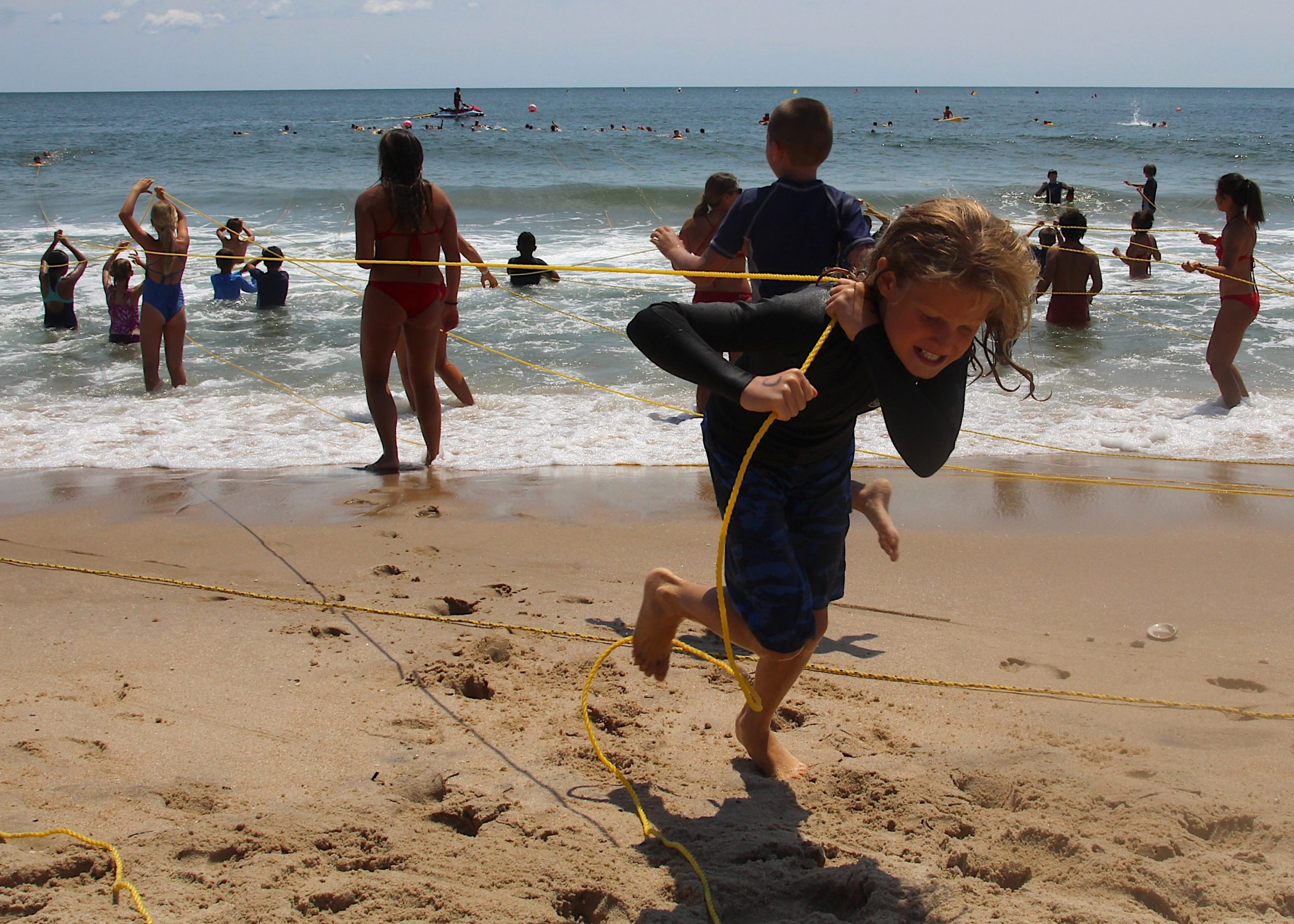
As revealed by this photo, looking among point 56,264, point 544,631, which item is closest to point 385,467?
point 544,631

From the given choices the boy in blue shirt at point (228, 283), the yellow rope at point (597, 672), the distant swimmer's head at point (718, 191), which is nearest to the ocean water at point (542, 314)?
the boy in blue shirt at point (228, 283)

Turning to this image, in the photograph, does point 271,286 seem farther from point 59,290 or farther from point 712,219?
point 712,219

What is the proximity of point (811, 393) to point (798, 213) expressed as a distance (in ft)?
7.36

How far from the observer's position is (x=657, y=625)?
99.0 inches

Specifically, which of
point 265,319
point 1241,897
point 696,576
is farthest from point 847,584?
point 265,319

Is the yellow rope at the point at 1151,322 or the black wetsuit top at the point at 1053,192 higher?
the black wetsuit top at the point at 1053,192

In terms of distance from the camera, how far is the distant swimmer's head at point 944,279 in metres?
2.03

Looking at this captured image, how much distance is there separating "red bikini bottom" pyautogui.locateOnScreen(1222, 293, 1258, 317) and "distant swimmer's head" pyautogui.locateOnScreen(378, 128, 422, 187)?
18.6 feet

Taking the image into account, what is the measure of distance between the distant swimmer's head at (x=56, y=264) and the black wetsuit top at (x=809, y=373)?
31.9 feet

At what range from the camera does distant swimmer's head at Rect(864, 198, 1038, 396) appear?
6.67 ft

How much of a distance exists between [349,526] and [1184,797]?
137 inches

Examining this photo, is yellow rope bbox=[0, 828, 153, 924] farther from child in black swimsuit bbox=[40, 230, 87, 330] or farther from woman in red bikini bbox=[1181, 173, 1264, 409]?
child in black swimsuit bbox=[40, 230, 87, 330]

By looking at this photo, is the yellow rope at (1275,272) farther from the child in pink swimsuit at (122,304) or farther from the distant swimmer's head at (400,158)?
the child in pink swimsuit at (122,304)

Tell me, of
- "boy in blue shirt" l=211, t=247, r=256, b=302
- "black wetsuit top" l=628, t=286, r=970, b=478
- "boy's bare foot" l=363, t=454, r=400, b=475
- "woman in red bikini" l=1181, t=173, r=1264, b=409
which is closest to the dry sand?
"black wetsuit top" l=628, t=286, r=970, b=478
